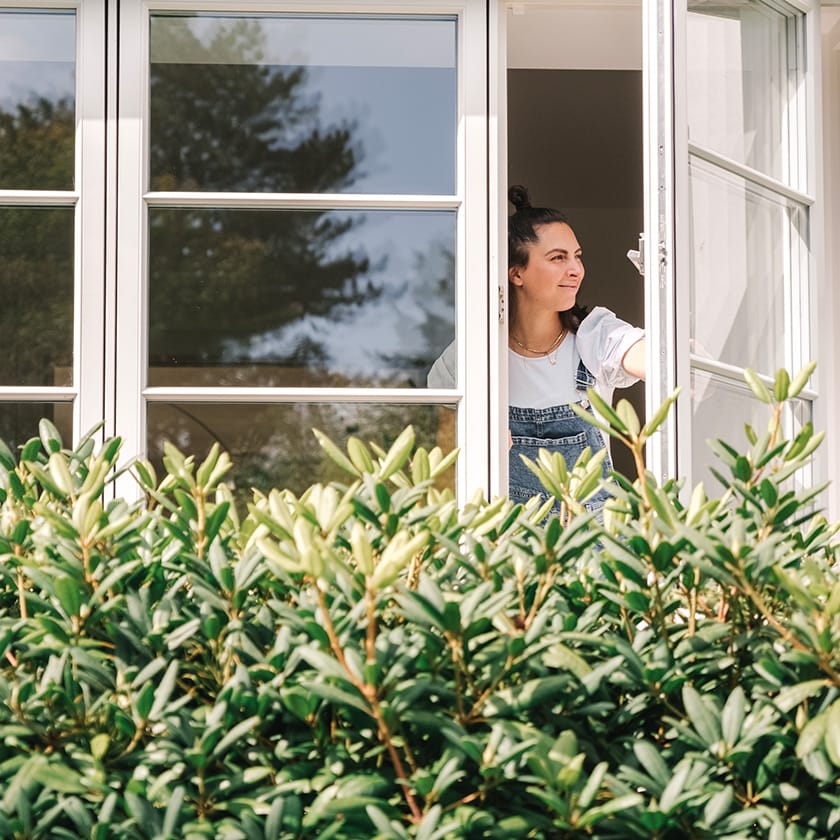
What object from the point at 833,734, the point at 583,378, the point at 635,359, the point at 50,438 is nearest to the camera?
the point at 833,734

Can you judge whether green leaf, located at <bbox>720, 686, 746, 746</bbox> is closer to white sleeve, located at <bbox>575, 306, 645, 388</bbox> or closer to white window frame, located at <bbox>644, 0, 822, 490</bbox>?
white window frame, located at <bbox>644, 0, 822, 490</bbox>

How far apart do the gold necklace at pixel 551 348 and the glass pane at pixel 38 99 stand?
146cm

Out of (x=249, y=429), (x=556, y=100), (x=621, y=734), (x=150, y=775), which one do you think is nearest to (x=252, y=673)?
(x=150, y=775)

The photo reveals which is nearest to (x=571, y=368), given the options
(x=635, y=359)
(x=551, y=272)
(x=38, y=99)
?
(x=635, y=359)

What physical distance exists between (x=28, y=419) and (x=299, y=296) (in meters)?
0.76

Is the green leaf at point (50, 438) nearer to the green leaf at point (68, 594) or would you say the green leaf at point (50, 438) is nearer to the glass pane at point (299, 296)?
the green leaf at point (68, 594)

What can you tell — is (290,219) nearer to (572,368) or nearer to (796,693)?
(572,368)

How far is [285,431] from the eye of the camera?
119 inches

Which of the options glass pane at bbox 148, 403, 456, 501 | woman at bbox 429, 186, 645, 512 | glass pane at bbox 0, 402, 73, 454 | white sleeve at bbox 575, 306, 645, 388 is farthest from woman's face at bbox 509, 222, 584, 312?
glass pane at bbox 0, 402, 73, 454

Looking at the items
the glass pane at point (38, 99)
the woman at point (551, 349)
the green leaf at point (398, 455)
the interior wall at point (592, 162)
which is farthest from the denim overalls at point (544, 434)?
the green leaf at point (398, 455)

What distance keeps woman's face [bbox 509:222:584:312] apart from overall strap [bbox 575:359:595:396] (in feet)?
0.72

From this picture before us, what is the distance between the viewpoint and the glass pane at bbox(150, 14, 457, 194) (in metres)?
3.07

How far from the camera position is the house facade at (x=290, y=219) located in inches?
116

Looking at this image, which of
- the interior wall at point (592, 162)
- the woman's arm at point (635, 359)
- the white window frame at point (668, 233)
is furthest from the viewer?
the interior wall at point (592, 162)
